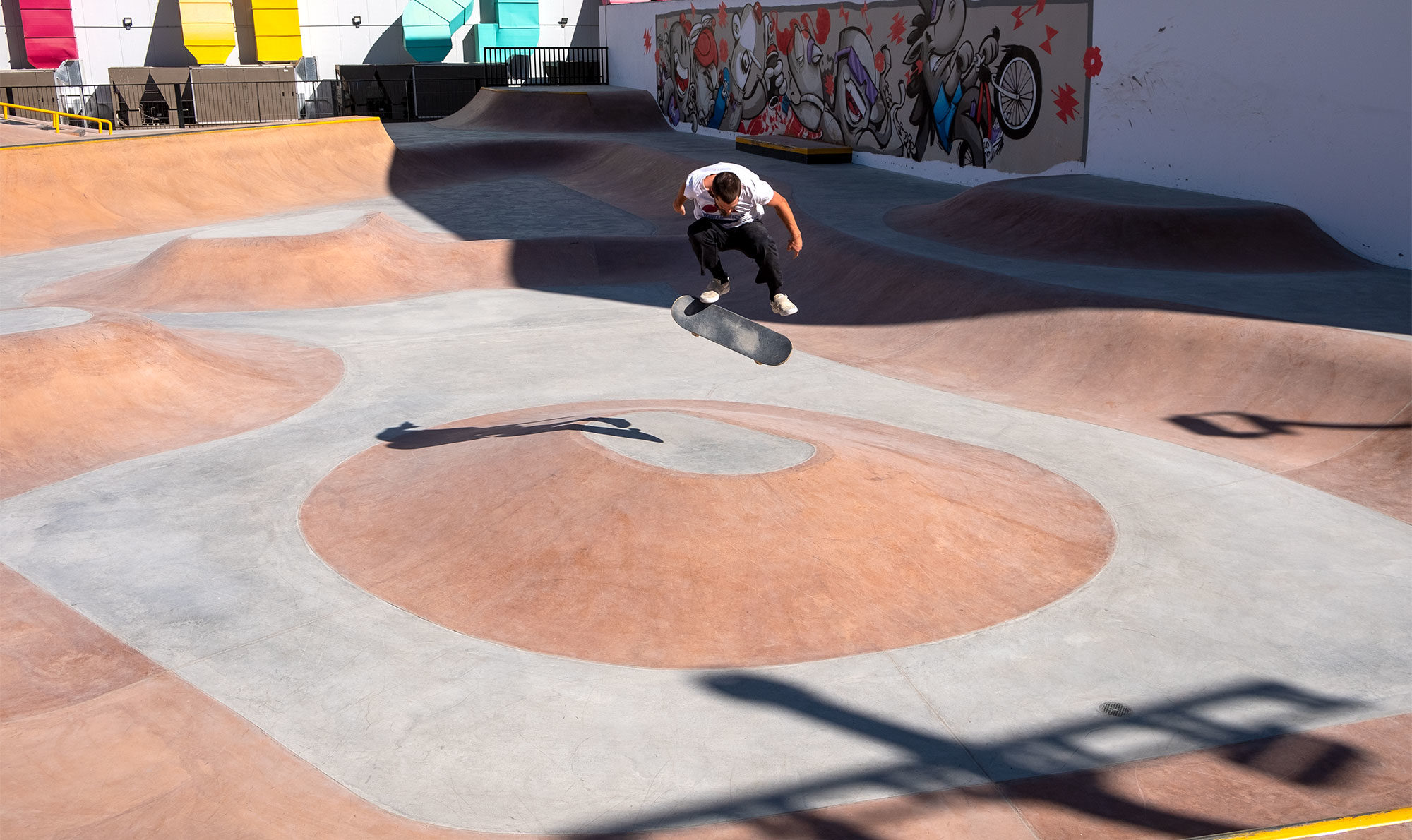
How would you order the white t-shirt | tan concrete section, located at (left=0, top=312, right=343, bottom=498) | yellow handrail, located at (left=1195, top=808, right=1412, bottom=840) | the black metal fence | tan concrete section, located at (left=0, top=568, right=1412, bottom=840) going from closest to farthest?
yellow handrail, located at (left=1195, top=808, right=1412, bottom=840)
tan concrete section, located at (left=0, top=568, right=1412, bottom=840)
the white t-shirt
tan concrete section, located at (left=0, top=312, right=343, bottom=498)
the black metal fence

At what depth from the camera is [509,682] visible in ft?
22.0

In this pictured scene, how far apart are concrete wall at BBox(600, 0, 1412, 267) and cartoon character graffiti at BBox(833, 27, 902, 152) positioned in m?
4.63

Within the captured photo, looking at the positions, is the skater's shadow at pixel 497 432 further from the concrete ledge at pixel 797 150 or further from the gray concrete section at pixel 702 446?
the concrete ledge at pixel 797 150

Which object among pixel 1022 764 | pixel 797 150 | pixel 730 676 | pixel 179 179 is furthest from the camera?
pixel 797 150

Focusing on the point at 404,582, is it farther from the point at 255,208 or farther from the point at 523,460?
the point at 255,208

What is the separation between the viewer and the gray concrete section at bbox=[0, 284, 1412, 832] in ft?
19.2

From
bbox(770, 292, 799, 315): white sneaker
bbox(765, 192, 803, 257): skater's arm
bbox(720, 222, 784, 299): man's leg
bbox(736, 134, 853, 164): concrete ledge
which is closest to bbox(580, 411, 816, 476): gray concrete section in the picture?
bbox(770, 292, 799, 315): white sneaker

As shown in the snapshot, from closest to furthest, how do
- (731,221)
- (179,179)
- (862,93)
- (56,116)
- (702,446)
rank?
(731,221), (702,446), (179,179), (862,93), (56,116)

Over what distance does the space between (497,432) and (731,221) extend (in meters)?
3.58

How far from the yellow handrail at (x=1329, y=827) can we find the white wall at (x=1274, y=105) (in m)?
11.2

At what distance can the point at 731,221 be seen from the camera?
880 centimetres

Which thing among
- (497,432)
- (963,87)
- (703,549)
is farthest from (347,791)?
(963,87)

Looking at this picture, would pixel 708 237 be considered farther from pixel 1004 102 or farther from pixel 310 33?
pixel 310 33

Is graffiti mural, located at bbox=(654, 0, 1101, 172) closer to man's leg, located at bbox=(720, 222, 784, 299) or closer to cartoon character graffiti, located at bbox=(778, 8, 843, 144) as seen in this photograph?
cartoon character graffiti, located at bbox=(778, 8, 843, 144)
